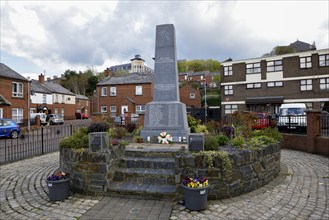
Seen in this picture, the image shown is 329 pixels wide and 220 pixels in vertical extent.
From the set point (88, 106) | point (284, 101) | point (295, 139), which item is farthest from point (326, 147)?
point (88, 106)

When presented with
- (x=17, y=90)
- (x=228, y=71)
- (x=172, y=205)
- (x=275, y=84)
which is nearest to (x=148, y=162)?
(x=172, y=205)

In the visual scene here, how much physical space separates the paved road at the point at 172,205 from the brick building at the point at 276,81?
2739 centimetres

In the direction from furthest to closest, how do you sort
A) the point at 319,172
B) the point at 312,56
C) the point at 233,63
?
1. the point at 233,63
2. the point at 312,56
3. the point at 319,172

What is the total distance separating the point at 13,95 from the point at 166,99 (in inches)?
1041

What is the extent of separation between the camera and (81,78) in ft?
214

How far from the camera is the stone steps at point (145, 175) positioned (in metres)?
5.50

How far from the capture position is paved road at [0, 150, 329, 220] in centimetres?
454

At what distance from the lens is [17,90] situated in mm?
28406

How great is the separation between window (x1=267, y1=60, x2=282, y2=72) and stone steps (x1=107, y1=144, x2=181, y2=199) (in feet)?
99.0

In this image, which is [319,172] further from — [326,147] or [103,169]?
[103,169]

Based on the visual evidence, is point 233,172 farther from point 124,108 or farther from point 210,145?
point 124,108

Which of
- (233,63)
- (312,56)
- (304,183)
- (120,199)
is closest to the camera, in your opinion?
(120,199)

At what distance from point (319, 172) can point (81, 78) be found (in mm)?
65856

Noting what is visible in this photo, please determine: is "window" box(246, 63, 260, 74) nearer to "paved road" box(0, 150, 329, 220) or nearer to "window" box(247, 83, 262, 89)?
"window" box(247, 83, 262, 89)
